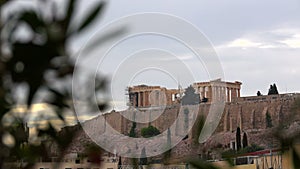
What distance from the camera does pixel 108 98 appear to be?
0.75 metres

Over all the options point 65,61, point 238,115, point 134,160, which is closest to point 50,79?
point 65,61

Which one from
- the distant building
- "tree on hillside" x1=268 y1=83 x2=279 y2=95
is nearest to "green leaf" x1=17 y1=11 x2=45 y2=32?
the distant building

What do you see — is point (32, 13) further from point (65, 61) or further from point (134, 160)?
point (134, 160)

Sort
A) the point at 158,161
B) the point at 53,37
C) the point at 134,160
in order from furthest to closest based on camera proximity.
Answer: the point at 134,160
the point at 158,161
the point at 53,37

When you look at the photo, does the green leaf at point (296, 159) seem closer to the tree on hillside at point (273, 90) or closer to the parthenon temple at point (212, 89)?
the parthenon temple at point (212, 89)

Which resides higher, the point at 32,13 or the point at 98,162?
the point at 32,13

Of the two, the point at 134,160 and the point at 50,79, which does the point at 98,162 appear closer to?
the point at 50,79

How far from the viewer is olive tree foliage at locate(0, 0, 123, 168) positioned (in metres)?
0.54

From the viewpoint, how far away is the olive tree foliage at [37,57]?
0.54 metres

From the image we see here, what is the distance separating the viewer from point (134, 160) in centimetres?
114

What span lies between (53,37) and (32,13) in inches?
1.1

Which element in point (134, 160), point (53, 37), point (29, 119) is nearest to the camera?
point (53, 37)

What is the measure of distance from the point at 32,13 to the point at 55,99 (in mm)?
114

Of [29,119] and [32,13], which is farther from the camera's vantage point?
[29,119]
